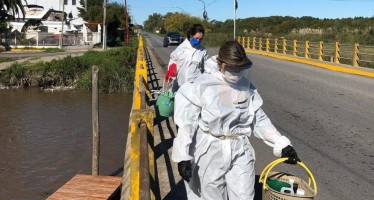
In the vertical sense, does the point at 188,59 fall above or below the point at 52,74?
above

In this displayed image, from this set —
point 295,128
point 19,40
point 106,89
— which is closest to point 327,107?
point 295,128

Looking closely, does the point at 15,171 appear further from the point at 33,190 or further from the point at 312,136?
the point at 312,136

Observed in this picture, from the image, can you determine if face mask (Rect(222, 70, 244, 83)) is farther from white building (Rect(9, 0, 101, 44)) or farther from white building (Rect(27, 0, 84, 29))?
white building (Rect(27, 0, 84, 29))

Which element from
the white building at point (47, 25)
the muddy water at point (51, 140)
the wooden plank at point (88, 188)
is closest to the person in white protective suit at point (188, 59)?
the wooden plank at point (88, 188)

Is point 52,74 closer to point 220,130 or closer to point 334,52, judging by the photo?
point 334,52

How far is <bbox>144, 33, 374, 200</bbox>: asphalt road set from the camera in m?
5.70

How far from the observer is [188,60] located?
23.6ft

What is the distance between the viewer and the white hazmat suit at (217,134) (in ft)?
10.8

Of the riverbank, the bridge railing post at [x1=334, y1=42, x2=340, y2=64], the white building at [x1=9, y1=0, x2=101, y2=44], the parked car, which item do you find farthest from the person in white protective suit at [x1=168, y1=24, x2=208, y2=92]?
the white building at [x1=9, y1=0, x2=101, y2=44]

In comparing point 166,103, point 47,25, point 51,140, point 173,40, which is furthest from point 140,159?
point 47,25

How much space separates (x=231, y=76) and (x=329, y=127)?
592cm

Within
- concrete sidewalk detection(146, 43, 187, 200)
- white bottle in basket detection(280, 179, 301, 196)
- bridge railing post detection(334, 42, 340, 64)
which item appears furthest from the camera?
bridge railing post detection(334, 42, 340, 64)

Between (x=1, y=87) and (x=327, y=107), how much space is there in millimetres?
17785

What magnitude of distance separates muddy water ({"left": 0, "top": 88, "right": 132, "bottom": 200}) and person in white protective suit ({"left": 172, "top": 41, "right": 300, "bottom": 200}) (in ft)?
20.0
